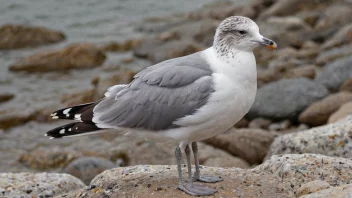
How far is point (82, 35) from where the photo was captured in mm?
18266

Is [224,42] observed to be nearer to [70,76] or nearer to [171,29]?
[70,76]

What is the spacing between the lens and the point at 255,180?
18.2ft

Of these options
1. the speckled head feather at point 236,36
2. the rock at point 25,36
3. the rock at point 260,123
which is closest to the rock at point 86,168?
the rock at point 260,123

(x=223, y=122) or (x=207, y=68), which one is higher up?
(x=207, y=68)

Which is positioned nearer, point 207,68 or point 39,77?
point 207,68

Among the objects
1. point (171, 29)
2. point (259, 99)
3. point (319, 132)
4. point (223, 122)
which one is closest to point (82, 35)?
point (171, 29)

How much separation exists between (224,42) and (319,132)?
7.57 feet

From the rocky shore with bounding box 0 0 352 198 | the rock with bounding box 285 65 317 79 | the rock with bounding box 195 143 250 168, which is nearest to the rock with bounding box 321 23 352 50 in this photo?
the rocky shore with bounding box 0 0 352 198

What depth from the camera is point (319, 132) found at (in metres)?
6.96

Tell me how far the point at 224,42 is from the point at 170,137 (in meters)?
0.99

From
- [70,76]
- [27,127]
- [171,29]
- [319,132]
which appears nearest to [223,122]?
[319,132]

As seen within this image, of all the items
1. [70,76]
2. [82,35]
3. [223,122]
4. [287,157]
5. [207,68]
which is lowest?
Answer: [287,157]

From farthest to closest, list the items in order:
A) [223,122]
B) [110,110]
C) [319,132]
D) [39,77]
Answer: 1. [39,77]
2. [319,132]
3. [110,110]
4. [223,122]

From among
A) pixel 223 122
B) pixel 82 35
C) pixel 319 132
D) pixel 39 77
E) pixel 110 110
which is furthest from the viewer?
pixel 82 35
